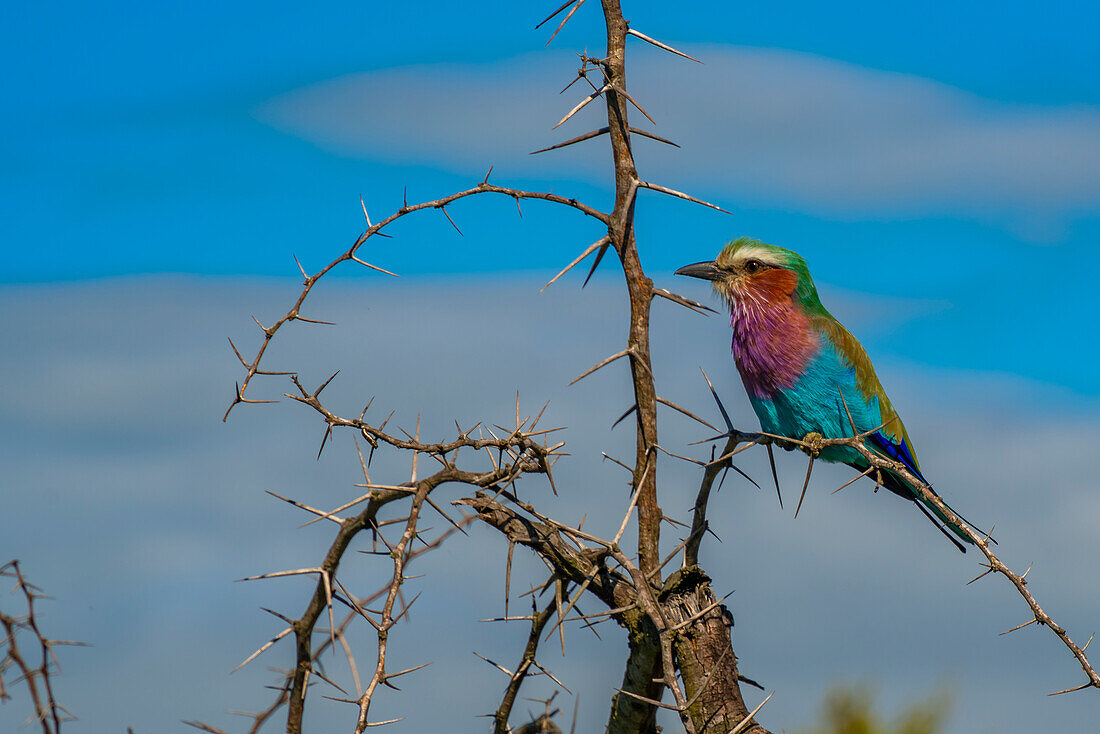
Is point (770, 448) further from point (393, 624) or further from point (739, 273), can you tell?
point (393, 624)

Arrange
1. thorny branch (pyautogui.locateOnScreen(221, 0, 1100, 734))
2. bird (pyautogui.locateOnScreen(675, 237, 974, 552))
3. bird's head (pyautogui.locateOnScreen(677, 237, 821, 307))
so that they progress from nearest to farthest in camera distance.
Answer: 1. thorny branch (pyautogui.locateOnScreen(221, 0, 1100, 734))
2. bird (pyautogui.locateOnScreen(675, 237, 974, 552))
3. bird's head (pyautogui.locateOnScreen(677, 237, 821, 307))

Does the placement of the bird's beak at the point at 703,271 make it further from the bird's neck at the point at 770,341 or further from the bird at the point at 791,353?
the bird's neck at the point at 770,341

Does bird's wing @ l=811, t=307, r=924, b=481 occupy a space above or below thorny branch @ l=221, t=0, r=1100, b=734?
above

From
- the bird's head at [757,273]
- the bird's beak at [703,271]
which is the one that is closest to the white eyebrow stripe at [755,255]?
the bird's head at [757,273]

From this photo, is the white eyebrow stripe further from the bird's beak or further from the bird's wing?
the bird's wing

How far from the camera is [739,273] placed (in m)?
6.32

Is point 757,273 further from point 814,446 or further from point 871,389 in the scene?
point 814,446

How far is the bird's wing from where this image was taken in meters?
6.37

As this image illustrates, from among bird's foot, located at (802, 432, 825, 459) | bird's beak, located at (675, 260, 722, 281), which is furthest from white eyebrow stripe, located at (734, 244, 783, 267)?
bird's foot, located at (802, 432, 825, 459)

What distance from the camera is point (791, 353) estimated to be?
6.13 meters

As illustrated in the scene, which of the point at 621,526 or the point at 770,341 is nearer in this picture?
the point at 621,526

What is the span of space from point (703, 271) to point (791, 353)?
780 millimetres

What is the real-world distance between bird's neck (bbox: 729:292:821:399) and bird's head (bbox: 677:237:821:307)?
0.03 meters

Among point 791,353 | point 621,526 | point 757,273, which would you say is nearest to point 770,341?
point 791,353
